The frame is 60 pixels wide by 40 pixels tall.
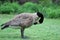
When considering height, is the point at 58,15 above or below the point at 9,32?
below

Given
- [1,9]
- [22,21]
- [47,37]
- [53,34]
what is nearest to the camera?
[22,21]

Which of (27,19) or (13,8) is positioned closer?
(27,19)

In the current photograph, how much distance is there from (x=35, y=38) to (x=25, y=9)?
11.3 m

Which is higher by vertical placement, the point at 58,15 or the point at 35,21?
the point at 35,21

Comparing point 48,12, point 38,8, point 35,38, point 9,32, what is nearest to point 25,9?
point 38,8

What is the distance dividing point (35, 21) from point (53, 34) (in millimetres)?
1646

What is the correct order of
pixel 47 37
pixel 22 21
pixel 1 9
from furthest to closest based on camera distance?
pixel 1 9, pixel 47 37, pixel 22 21

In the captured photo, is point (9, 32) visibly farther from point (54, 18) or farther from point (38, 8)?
point (38, 8)

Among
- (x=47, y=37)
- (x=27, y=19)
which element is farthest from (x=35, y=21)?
(x=47, y=37)

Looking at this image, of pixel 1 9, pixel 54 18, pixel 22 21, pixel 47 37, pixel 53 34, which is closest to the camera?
pixel 22 21

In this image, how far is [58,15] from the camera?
59.1 feet

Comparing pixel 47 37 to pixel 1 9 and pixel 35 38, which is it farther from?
pixel 1 9

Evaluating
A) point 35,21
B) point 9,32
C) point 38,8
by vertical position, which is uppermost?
point 35,21

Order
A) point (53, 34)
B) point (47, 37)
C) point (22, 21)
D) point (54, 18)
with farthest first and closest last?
point (54, 18), point (53, 34), point (47, 37), point (22, 21)
